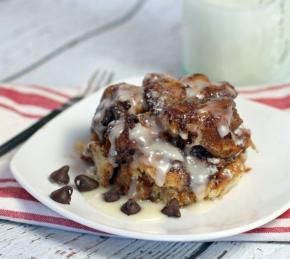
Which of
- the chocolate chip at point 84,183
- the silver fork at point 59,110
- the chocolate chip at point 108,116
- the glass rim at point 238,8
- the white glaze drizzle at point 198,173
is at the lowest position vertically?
the silver fork at point 59,110

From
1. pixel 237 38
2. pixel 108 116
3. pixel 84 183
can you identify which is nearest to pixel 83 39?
pixel 237 38

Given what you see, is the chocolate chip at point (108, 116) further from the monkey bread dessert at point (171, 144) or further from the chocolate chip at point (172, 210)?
the chocolate chip at point (172, 210)

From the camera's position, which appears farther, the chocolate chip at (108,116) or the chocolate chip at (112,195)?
the chocolate chip at (108,116)

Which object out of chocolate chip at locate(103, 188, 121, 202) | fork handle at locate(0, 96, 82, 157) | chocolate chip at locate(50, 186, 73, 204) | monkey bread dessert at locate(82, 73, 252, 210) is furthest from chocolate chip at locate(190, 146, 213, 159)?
fork handle at locate(0, 96, 82, 157)

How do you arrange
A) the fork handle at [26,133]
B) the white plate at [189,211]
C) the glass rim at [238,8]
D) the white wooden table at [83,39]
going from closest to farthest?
the white plate at [189,211] → the fork handle at [26,133] → the glass rim at [238,8] → the white wooden table at [83,39]

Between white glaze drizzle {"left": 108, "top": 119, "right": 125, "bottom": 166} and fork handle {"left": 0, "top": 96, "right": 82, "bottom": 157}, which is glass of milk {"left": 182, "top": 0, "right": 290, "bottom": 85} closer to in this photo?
fork handle {"left": 0, "top": 96, "right": 82, "bottom": 157}

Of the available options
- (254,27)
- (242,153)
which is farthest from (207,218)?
(254,27)

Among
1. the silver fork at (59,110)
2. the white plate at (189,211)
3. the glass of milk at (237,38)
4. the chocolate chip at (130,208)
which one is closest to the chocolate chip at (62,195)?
the white plate at (189,211)
